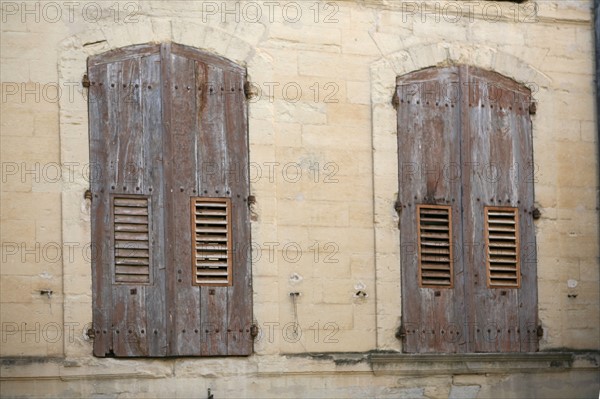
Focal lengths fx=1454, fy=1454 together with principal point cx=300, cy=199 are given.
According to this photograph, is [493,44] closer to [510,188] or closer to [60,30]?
[510,188]

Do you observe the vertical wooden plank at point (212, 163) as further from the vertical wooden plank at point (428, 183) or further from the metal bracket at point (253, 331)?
the vertical wooden plank at point (428, 183)

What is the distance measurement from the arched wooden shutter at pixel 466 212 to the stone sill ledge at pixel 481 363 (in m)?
0.09

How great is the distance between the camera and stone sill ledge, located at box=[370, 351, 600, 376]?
1298 cm

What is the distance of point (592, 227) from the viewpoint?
1395 cm

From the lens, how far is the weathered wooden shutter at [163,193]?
12172mm

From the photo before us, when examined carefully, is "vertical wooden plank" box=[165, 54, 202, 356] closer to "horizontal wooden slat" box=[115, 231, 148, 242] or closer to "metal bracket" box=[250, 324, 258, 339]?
"horizontal wooden slat" box=[115, 231, 148, 242]

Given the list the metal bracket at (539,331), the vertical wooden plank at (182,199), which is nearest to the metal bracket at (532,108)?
the metal bracket at (539,331)

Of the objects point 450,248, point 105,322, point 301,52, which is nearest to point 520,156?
point 450,248

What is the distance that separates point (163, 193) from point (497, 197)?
128 inches

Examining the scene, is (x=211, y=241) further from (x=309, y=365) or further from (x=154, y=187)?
(x=309, y=365)

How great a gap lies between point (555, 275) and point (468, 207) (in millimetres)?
1094

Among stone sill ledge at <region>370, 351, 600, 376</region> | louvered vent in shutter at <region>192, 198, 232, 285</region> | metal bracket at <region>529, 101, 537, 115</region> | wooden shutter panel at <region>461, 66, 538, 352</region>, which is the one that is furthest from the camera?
metal bracket at <region>529, 101, 537, 115</region>

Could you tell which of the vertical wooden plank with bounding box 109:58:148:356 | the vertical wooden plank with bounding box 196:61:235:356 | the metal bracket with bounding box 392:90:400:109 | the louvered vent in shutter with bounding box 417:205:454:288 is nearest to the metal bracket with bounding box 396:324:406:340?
the louvered vent in shutter with bounding box 417:205:454:288

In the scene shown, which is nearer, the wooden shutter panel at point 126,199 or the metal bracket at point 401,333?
the wooden shutter panel at point 126,199
